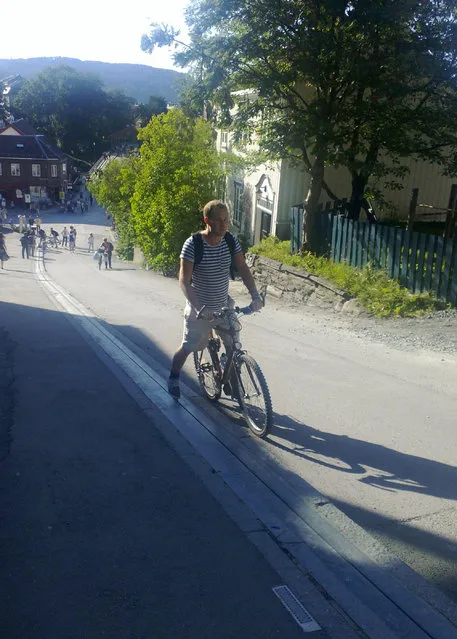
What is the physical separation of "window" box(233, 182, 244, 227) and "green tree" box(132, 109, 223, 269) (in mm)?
812

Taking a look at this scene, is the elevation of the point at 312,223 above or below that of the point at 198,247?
below

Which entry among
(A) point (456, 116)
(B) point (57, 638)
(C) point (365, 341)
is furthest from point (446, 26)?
(B) point (57, 638)

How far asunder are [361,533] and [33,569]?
5.93 ft

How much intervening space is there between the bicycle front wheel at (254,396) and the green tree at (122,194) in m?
24.0

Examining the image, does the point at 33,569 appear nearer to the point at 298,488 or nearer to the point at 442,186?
the point at 298,488

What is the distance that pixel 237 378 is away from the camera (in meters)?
5.14

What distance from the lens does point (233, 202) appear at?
955 inches

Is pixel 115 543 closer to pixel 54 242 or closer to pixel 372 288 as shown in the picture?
pixel 372 288

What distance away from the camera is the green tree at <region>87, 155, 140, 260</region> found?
3084 cm

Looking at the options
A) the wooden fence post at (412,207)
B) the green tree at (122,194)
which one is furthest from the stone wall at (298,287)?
the green tree at (122,194)

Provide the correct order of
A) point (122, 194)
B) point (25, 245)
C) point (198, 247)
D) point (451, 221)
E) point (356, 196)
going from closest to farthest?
point (198, 247) → point (451, 221) → point (356, 196) → point (122, 194) → point (25, 245)

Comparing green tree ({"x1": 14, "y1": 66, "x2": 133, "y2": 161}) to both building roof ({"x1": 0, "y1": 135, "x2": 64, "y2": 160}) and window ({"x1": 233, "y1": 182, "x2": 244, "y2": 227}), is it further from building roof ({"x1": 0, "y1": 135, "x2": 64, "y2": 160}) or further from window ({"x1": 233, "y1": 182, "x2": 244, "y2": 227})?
window ({"x1": 233, "y1": 182, "x2": 244, "y2": 227})

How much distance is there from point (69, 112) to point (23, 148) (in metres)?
26.5

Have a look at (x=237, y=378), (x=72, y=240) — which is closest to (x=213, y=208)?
(x=237, y=378)
